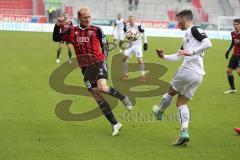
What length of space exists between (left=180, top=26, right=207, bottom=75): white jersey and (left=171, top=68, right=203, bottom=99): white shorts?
0.09 m

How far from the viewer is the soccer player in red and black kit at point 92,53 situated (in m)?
10.1

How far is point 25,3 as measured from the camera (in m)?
52.2

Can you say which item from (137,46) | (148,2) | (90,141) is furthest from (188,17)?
(148,2)

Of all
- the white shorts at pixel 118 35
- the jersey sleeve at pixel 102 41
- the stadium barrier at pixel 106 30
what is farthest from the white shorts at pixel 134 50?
the stadium barrier at pixel 106 30

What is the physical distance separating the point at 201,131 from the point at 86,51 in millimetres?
2903

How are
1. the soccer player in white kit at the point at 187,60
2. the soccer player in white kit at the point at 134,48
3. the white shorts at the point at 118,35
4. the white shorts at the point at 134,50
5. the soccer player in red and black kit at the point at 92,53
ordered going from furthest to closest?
the white shorts at the point at 118,35, the white shorts at the point at 134,50, the soccer player in white kit at the point at 134,48, the soccer player in red and black kit at the point at 92,53, the soccer player in white kit at the point at 187,60

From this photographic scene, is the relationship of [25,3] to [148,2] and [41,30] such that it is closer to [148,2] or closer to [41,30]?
[41,30]

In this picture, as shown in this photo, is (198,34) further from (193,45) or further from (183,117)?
(183,117)

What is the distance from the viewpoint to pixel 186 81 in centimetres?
943

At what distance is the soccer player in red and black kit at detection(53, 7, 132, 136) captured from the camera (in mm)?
10094

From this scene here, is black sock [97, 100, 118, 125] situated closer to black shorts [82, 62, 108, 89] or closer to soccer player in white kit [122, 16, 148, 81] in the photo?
black shorts [82, 62, 108, 89]

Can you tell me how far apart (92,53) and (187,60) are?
1.95 m

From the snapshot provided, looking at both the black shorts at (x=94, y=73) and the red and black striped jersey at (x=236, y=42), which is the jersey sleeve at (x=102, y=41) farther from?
the red and black striped jersey at (x=236, y=42)

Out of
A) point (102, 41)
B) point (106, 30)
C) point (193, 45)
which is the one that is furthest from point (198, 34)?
point (106, 30)
